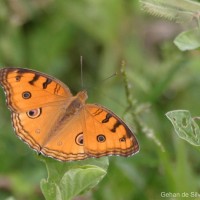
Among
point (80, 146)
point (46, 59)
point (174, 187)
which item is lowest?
point (174, 187)

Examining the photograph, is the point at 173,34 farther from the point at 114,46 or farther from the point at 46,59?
the point at 46,59

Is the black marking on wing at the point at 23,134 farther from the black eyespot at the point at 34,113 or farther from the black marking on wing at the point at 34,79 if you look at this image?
the black marking on wing at the point at 34,79

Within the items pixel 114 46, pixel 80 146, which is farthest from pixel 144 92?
pixel 80 146

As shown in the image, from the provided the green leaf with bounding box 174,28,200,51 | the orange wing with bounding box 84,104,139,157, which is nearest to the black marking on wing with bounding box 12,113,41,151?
the orange wing with bounding box 84,104,139,157

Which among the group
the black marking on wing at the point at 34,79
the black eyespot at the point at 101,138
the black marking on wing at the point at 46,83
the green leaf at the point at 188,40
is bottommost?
the black eyespot at the point at 101,138

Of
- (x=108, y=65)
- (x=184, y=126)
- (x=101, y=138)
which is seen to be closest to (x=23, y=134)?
(x=101, y=138)

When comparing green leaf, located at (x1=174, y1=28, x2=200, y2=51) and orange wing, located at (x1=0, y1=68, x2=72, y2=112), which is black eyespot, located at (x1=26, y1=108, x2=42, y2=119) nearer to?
orange wing, located at (x1=0, y1=68, x2=72, y2=112)

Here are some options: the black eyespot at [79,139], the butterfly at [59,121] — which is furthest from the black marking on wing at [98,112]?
the black eyespot at [79,139]
